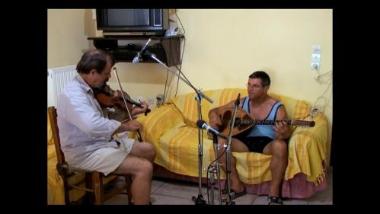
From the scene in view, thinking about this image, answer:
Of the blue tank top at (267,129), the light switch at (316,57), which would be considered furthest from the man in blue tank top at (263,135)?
the light switch at (316,57)

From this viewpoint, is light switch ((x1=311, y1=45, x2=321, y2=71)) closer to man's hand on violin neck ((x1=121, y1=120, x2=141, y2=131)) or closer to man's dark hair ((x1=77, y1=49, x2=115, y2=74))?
man's hand on violin neck ((x1=121, y1=120, x2=141, y2=131))

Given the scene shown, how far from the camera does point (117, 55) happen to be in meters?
3.49

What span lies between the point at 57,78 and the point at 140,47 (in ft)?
2.61

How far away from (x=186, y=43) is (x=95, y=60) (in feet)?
4.83

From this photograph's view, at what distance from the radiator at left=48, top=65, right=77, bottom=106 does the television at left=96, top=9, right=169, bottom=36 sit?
51 cm

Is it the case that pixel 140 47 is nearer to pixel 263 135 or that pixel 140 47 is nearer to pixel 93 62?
pixel 93 62

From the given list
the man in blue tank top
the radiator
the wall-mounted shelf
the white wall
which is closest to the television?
the wall-mounted shelf

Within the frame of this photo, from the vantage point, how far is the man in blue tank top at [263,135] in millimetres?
2621

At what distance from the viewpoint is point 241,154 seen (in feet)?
9.04

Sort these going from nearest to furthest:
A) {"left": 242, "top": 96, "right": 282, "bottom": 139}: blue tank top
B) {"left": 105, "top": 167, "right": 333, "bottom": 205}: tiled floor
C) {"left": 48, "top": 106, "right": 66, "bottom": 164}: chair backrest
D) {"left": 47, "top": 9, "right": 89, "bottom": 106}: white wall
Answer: {"left": 48, "top": 106, "right": 66, "bottom": 164}: chair backrest, {"left": 105, "top": 167, "right": 333, "bottom": 205}: tiled floor, {"left": 242, "top": 96, "right": 282, "bottom": 139}: blue tank top, {"left": 47, "top": 9, "right": 89, "bottom": 106}: white wall

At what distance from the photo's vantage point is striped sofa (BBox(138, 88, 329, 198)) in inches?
102

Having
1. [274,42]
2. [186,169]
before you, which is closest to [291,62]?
[274,42]
